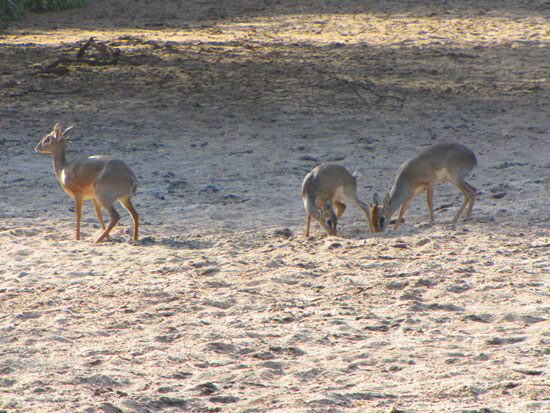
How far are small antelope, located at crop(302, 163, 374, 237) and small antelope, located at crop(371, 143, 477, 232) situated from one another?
0.32 m

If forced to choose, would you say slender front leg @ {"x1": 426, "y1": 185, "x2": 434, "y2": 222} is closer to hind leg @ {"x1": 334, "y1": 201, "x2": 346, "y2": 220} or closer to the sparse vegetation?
hind leg @ {"x1": 334, "y1": 201, "x2": 346, "y2": 220}

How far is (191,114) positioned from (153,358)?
25.5 feet

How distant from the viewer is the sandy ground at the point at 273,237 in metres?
3.90

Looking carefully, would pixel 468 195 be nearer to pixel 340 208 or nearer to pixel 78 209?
pixel 340 208

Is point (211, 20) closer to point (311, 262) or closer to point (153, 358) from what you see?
point (311, 262)

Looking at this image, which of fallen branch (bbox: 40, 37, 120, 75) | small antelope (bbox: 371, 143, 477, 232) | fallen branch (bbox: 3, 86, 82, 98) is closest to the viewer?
small antelope (bbox: 371, 143, 477, 232)

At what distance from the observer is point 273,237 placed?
22.8ft

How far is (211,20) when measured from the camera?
19.2 metres

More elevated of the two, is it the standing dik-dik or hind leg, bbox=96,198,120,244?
the standing dik-dik

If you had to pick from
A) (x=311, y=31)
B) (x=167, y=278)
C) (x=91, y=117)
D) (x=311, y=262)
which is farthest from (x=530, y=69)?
(x=167, y=278)

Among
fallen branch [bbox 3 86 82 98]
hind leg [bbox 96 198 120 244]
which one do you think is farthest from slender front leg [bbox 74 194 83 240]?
fallen branch [bbox 3 86 82 98]

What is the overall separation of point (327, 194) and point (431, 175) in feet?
3.71

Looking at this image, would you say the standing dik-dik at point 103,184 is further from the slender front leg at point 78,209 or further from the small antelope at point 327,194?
the small antelope at point 327,194

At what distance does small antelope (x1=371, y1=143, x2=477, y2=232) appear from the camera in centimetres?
770
